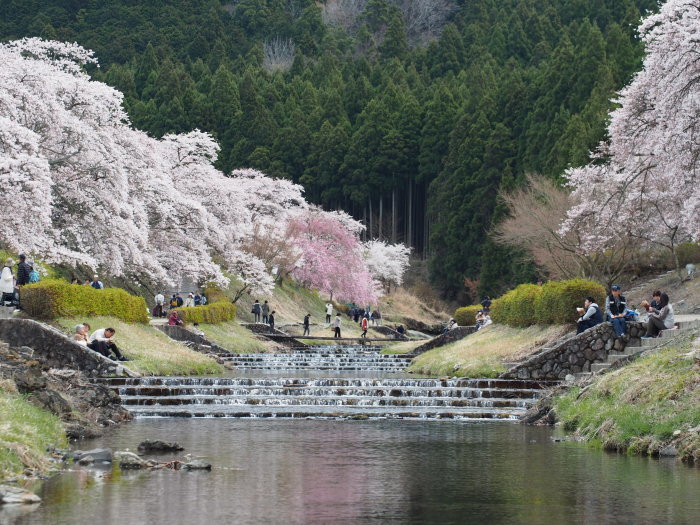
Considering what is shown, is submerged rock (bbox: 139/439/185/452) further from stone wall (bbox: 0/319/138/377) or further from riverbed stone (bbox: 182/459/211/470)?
stone wall (bbox: 0/319/138/377)

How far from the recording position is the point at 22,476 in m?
11.7

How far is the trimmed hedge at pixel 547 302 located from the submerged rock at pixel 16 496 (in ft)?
64.0

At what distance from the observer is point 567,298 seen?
2784cm

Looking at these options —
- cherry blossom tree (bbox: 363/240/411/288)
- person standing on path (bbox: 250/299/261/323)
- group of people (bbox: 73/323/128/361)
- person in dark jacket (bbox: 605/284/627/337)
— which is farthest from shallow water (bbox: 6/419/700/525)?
cherry blossom tree (bbox: 363/240/411/288)

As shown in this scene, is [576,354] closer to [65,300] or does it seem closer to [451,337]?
[65,300]

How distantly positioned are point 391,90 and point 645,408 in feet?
255

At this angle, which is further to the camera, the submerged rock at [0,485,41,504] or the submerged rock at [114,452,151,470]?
the submerged rock at [114,452,151,470]

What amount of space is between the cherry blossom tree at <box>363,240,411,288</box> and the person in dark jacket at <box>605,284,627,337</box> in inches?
2013

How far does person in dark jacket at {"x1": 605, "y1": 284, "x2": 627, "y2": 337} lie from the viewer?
23.6m

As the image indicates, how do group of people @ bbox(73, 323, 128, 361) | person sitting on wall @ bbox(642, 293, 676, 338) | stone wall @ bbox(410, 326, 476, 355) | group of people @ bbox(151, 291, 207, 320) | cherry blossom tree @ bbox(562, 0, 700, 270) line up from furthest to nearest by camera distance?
group of people @ bbox(151, 291, 207, 320) < stone wall @ bbox(410, 326, 476, 355) < group of people @ bbox(73, 323, 128, 361) < cherry blossom tree @ bbox(562, 0, 700, 270) < person sitting on wall @ bbox(642, 293, 676, 338)

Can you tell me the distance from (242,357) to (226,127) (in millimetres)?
59239

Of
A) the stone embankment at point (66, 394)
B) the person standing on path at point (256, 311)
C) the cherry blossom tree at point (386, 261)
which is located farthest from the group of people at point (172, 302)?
the cherry blossom tree at point (386, 261)

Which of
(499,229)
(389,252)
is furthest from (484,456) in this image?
(389,252)

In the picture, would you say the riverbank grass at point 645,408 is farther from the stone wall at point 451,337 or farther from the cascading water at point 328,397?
the stone wall at point 451,337
